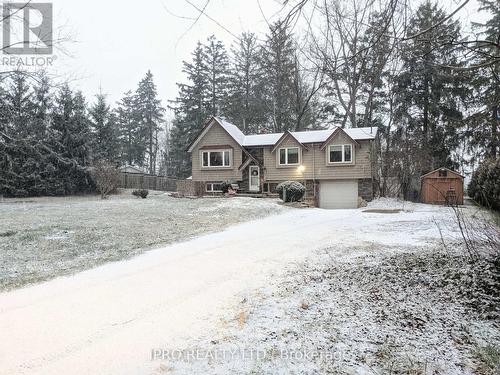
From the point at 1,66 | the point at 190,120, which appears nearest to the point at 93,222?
the point at 1,66

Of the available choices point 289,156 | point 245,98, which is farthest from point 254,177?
point 245,98

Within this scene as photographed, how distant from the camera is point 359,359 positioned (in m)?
2.95

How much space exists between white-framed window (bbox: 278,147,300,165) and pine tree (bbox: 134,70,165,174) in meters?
28.0

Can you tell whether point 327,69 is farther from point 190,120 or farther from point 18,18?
point 190,120

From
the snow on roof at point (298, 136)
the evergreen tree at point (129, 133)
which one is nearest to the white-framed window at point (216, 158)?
the snow on roof at point (298, 136)

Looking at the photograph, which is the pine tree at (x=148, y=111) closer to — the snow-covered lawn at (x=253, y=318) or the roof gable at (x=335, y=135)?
the roof gable at (x=335, y=135)

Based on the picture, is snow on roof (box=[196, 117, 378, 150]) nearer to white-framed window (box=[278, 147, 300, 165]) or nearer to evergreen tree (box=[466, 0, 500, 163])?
white-framed window (box=[278, 147, 300, 165])

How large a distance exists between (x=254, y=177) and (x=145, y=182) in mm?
14540

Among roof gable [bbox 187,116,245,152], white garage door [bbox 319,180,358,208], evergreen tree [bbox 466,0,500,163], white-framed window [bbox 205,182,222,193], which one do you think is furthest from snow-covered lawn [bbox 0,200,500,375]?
roof gable [bbox 187,116,245,152]

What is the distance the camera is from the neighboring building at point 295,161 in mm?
23062

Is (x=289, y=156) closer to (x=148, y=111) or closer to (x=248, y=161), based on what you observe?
(x=248, y=161)

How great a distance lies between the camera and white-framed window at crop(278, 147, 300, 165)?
24469 mm

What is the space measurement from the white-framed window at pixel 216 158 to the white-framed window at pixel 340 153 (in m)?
8.03

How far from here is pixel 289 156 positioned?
2464cm
